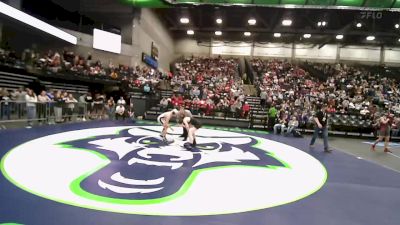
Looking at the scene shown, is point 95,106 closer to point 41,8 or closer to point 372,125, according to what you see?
point 41,8

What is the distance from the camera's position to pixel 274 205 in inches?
181

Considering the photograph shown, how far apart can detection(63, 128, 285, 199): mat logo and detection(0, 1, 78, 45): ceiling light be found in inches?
391

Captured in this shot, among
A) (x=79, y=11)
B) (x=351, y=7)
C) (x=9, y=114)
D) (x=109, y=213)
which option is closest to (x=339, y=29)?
(x=351, y=7)

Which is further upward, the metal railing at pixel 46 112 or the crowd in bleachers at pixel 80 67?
the crowd in bleachers at pixel 80 67

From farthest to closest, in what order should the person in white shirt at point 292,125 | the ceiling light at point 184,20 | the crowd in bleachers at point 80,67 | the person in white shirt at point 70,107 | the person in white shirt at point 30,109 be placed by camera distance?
1. the ceiling light at point 184,20
2. the crowd in bleachers at point 80,67
3. the person in white shirt at point 292,125
4. the person in white shirt at point 70,107
5. the person in white shirt at point 30,109

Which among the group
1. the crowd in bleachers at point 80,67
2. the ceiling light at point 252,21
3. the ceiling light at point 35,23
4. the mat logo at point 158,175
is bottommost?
the mat logo at point 158,175

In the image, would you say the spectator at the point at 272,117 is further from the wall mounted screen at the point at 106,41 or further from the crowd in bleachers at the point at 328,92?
the wall mounted screen at the point at 106,41

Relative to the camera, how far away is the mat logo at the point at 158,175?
4426 millimetres

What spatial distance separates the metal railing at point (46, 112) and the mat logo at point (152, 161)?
359 centimetres

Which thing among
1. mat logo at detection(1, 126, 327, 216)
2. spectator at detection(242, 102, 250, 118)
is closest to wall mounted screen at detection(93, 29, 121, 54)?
spectator at detection(242, 102, 250, 118)

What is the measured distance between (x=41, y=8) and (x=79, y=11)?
17.0ft

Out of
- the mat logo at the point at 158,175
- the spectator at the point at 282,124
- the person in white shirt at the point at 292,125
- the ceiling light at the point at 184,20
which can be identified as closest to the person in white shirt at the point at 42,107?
the mat logo at the point at 158,175

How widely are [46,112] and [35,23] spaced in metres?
8.06

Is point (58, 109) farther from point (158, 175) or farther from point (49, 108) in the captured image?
point (158, 175)
